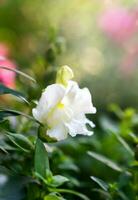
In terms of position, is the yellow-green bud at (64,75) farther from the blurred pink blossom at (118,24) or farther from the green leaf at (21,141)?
the blurred pink blossom at (118,24)

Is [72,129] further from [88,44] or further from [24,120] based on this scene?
[88,44]

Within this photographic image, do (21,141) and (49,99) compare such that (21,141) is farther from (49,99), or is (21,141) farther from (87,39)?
(87,39)

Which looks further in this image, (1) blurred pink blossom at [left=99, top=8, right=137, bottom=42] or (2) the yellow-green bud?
(1) blurred pink blossom at [left=99, top=8, right=137, bottom=42]

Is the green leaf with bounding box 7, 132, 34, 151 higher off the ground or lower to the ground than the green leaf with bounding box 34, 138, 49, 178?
higher

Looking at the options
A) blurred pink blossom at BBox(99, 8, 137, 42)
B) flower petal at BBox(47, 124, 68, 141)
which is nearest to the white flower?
flower petal at BBox(47, 124, 68, 141)

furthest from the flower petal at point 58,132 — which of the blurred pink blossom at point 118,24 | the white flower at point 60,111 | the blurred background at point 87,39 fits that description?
the blurred pink blossom at point 118,24

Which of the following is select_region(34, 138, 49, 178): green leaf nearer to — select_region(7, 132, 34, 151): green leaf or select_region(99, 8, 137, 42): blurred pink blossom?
select_region(7, 132, 34, 151): green leaf

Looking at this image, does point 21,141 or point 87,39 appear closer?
point 21,141

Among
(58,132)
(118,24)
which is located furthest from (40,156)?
(118,24)
